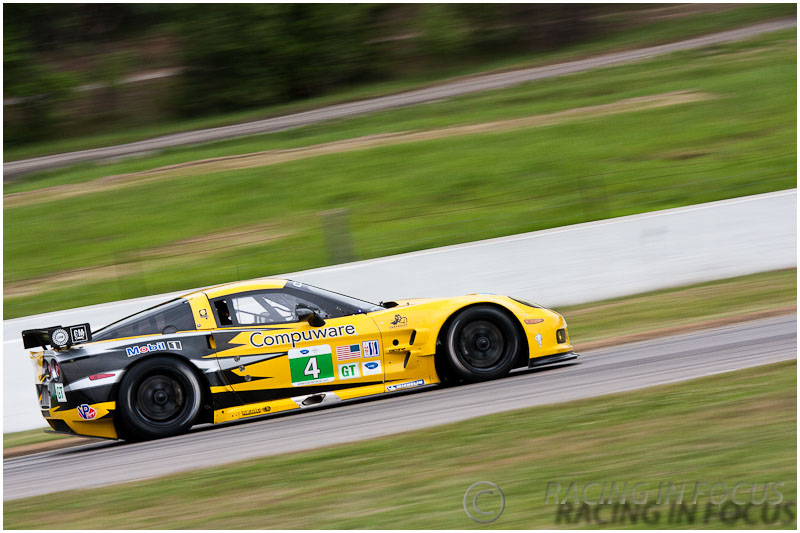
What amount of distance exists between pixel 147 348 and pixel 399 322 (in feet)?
7.07

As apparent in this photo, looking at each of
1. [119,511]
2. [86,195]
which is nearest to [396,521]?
[119,511]

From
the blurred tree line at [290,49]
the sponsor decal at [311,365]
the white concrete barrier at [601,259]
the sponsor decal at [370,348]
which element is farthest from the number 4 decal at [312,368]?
the blurred tree line at [290,49]

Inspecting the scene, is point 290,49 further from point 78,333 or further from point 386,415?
point 386,415

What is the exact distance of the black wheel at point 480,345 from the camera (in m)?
7.88

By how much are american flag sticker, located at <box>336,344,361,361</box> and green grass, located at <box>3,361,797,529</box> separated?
1.39m

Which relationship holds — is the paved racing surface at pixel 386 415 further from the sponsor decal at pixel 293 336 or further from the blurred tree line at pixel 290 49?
the blurred tree line at pixel 290 49

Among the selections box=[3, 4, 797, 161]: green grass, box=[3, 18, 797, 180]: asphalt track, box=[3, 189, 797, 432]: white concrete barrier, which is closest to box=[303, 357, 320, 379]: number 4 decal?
box=[3, 189, 797, 432]: white concrete barrier

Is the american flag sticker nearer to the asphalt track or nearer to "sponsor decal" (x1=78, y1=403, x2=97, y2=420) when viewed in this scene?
"sponsor decal" (x1=78, y1=403, x2=97, y2=420)

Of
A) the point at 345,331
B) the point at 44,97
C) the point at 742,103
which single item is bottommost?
the point at 345,331

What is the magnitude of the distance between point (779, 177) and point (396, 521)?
11219mm

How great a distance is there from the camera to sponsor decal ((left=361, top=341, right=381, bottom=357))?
7.74m

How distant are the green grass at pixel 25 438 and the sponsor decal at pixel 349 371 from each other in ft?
10.7

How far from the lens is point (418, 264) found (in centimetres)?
1125

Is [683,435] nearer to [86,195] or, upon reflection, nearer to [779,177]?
[779,177]
